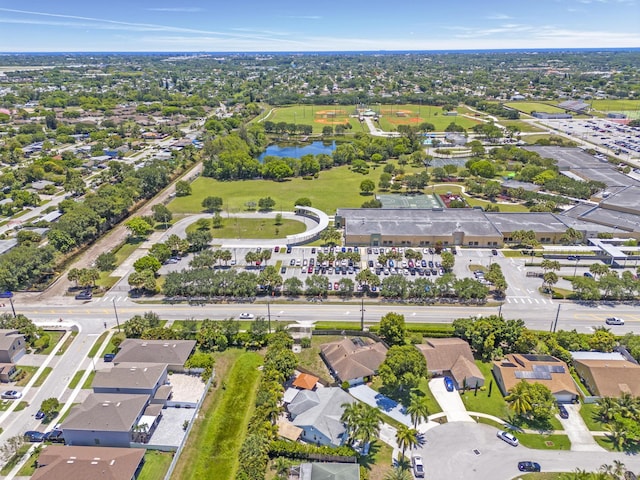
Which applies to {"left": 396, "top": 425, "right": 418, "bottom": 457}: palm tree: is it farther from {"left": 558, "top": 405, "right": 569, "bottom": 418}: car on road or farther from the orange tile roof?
{"left": 558, "top": 405, "right": 569, "bottom": 418}: car on road

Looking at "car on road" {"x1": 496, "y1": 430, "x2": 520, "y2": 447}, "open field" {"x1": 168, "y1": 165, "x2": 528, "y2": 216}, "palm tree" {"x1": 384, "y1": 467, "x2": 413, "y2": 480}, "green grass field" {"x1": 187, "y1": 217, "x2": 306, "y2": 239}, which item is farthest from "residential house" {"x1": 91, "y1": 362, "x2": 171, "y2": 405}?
"open field" {"x1": 168, "y1": 165, "x2": 528, "y2": 216}

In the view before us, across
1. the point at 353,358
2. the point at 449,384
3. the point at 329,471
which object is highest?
the point at 353,358

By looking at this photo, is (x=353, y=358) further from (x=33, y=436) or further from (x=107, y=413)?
(x=33, y=436)

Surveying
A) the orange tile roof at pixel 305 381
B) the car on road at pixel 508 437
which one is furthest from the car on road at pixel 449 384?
the orange tile roof at pixel 305 381

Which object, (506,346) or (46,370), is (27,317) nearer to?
(46,370)

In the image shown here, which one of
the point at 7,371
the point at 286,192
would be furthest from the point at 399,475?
the point at 286,192

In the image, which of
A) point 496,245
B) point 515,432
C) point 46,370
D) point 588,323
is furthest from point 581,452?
point 46,370

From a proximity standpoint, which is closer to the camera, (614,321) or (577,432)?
(577,432)
